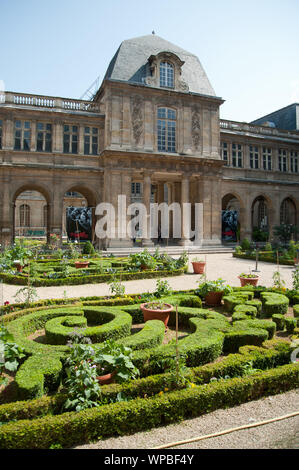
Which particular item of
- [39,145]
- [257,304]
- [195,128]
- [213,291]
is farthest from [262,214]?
[257,304]

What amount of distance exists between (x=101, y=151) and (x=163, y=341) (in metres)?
20.4

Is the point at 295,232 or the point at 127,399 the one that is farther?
the point at 295,232

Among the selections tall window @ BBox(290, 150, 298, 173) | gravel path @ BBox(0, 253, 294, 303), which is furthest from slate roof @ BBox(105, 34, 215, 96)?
gravel path @ BBox(0, 253, 294, 303)

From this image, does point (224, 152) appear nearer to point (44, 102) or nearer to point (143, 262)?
point (44, 102)

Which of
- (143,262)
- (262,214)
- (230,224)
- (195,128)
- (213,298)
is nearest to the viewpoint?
(213,298)

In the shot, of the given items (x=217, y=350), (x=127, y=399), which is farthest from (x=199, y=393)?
(x=217, y=350)

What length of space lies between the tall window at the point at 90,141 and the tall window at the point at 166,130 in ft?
16.4

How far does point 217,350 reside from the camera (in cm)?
562

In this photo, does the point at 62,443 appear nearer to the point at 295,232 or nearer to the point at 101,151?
the point at 101,151

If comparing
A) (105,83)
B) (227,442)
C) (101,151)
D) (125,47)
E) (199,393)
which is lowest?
(227,442)

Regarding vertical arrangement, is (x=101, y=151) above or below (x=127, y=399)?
above

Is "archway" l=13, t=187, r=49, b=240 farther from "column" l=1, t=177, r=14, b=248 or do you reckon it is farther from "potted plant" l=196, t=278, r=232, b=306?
"potted plant" l=196, t=278, r=232, b=306

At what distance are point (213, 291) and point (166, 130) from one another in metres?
18.8

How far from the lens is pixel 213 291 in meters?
9.14
